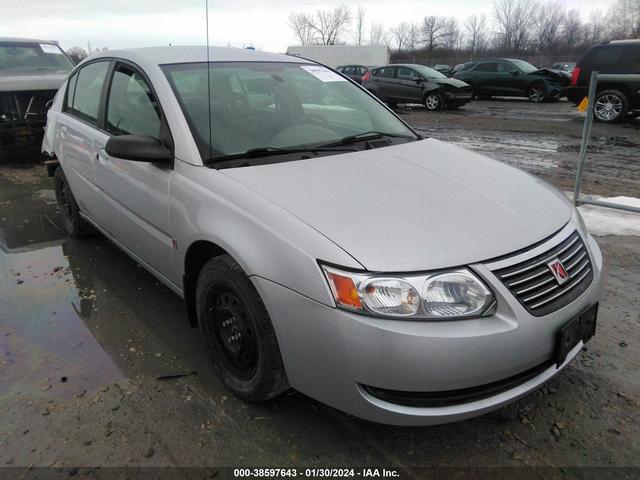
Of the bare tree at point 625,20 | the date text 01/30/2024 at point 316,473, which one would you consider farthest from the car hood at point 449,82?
the bare tree at point 625,20

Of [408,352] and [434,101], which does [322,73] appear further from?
[434,101]

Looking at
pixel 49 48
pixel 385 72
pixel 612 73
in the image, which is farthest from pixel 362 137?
pixel 385 72

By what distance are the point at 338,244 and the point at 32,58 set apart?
999cm

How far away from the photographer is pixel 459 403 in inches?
75.2

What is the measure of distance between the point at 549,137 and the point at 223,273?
10021mm

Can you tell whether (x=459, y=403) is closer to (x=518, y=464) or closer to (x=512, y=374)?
(x=512, y=374)

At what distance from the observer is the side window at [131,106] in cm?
292

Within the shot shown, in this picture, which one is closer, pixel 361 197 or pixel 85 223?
pixel 361 197

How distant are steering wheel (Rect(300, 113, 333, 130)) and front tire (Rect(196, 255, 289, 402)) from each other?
3.81ft

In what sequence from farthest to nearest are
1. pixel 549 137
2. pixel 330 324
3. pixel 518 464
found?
A: pixel 549 137, pixel 518 464, pixel 330 324

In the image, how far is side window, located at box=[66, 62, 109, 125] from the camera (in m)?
3.71

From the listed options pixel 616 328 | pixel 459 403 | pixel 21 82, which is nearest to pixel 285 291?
pixel 459 403

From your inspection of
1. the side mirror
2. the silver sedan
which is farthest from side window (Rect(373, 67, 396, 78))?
the side mirror

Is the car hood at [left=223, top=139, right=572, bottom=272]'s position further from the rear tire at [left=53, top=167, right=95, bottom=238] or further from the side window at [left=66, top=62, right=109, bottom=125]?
the rear tire at [left=53, top=167, right=95, bottom=238]
